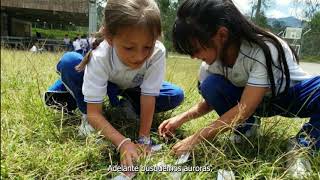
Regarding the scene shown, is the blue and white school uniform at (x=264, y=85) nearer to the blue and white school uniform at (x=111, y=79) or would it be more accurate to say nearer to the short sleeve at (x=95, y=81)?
the blue and white school uniform at (x=111, y=79)

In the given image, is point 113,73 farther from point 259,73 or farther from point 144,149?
point 259,73

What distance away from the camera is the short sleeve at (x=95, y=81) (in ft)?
5.08

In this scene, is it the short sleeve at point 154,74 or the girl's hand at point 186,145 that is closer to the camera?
the girl's hand at point 186,145

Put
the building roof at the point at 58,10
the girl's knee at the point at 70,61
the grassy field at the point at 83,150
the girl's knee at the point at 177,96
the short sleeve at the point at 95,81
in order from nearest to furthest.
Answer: the grassy field at the point at 83,150 < the short sleeve at the point at 95,81 < the girl's knee at the point at 70,61 < the girl's knee at the point at 177,96 < the building roof at the point at 58,10

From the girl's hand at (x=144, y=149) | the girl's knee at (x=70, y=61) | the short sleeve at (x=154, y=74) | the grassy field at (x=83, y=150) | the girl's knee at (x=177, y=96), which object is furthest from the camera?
the girl's knee at (x=177, y=96)

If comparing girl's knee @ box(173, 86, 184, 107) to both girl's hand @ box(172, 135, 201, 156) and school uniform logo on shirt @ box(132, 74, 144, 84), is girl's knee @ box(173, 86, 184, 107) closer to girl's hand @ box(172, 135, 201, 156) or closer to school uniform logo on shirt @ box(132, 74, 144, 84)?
school uniform logo on shirt @ box(132, 74, 144, 84)

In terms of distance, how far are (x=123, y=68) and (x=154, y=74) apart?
13cm

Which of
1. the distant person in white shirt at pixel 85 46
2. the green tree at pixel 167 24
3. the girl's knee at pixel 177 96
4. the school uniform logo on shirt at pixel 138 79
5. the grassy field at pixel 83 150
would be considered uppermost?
the green tree at pixel 167 24

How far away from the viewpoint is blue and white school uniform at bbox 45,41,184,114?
1565 millimetres

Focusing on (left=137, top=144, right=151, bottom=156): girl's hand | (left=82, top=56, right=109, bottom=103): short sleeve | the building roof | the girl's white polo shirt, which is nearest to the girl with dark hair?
(left=137, top=144, right=151, bottom=156): girl's hand

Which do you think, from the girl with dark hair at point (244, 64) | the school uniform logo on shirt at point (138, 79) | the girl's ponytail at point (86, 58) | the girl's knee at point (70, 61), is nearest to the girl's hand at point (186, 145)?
the girl with dark hair at point (244, 64)

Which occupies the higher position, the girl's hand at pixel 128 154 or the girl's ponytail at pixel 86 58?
the girl's ponytail at pixel 86 58

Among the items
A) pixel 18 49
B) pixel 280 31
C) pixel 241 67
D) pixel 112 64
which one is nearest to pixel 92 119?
pixel 112 64

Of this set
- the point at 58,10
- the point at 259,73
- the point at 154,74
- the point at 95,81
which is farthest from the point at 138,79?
the point at 58,10
